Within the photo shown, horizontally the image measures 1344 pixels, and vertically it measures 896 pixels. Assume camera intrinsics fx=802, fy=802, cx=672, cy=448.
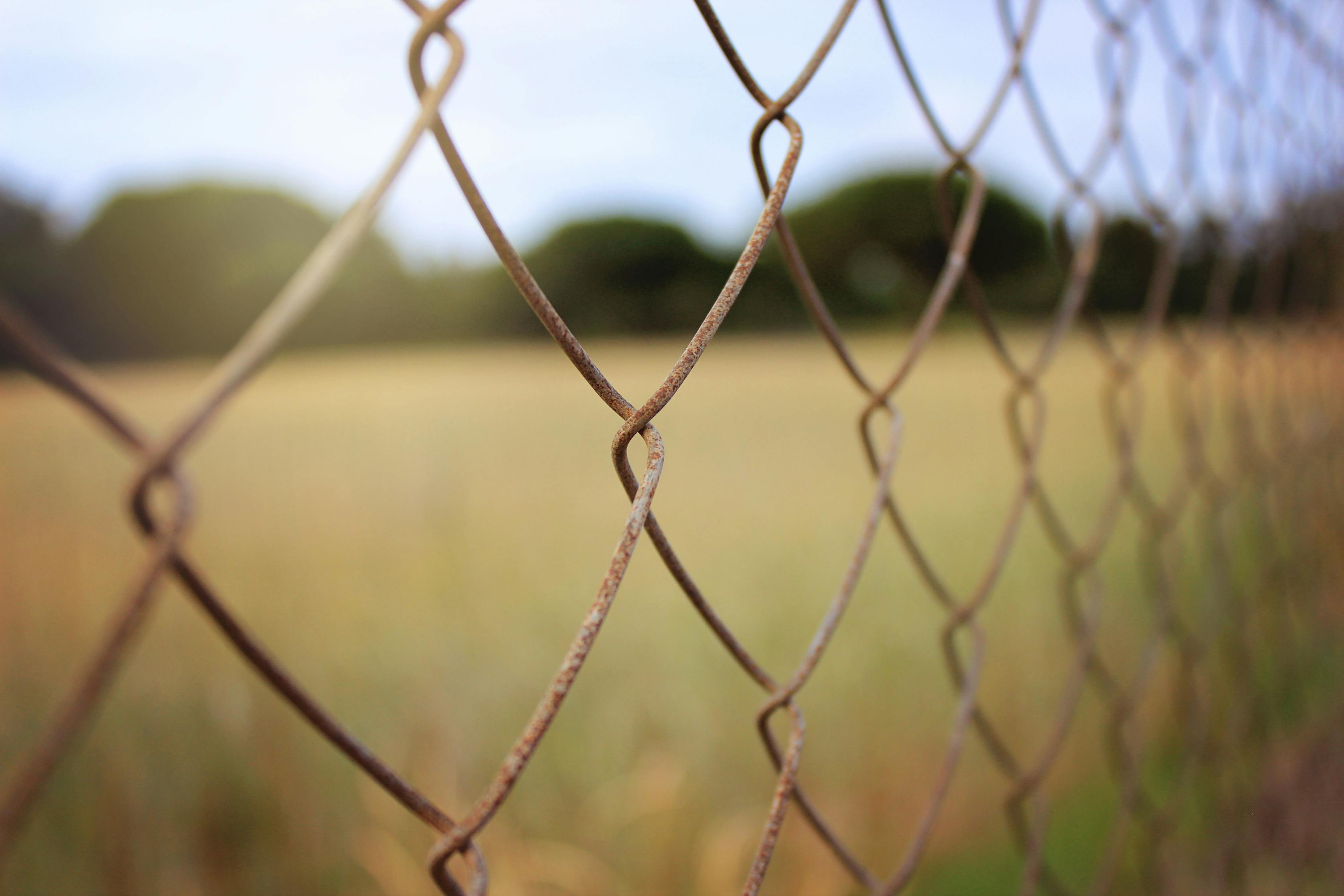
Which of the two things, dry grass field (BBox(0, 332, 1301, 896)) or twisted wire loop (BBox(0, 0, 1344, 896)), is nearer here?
twisted wire loop (BBox(0, 0, 1344, 896))

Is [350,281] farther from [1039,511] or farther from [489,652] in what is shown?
[1039,511]

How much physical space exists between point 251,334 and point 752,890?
18 cm

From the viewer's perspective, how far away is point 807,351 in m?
2.73

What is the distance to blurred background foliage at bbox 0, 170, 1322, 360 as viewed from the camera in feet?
2.60

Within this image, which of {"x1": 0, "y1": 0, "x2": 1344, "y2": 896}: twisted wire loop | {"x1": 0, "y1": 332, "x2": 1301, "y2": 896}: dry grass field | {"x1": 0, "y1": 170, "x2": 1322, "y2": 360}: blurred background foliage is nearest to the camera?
{"x1": 0, "y1": 0, "x2": 1344, "y2": 896}: twisted wire loop

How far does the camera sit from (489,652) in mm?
803

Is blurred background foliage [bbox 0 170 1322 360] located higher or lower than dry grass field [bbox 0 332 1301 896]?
higher

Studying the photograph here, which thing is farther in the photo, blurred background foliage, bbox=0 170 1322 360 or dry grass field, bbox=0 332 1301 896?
blurred background foliage, bbox=0 170 1322 360

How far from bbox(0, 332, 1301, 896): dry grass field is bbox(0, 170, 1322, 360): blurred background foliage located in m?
0.11

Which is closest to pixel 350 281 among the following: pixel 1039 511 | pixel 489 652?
pixel 489 652

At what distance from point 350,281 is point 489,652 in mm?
565

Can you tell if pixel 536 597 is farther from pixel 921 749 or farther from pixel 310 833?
pixel 921 749

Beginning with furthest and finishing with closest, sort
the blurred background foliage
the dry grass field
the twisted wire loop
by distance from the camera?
the blurred background foliage, the dry grass field, the twisted wire loop

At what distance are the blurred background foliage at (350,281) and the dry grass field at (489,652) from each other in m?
0.11
